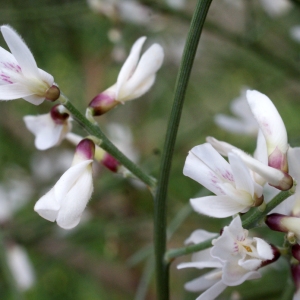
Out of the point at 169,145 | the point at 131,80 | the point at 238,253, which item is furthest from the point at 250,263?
the point at 131,80

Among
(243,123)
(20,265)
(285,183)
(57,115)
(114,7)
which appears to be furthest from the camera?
(20,265)

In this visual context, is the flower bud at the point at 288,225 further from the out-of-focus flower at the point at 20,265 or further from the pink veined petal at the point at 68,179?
the out-of-focus flower at the point at 20,265

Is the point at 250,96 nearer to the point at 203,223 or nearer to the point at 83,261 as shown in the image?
the point at 203,223

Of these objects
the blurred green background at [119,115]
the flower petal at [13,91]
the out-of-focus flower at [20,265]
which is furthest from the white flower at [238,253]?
the out-of-focus flower at [20,265]

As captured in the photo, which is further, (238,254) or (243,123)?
(243,123)

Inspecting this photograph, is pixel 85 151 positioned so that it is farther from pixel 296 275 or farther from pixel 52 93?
pixel 296 275

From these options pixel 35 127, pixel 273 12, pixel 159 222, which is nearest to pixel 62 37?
pixel 273 12
